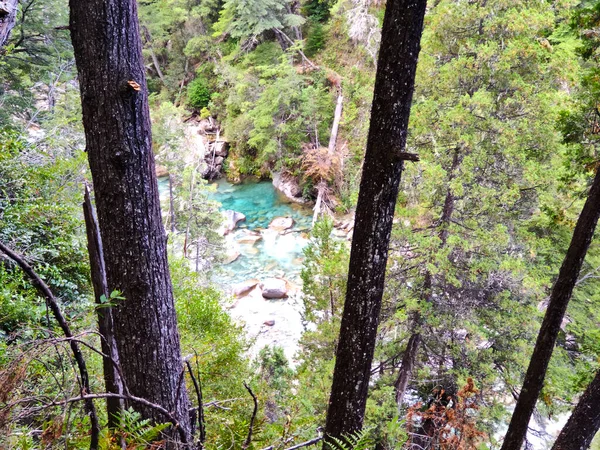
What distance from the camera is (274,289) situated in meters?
13.0

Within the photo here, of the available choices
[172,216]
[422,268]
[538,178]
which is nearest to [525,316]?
[422,268]

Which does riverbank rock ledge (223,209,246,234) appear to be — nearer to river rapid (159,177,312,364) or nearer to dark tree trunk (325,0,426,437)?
river rapid (159,177,312,364)

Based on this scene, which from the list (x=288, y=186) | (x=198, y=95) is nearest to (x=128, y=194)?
(x=288, y=186)

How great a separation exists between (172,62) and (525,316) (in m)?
25.9

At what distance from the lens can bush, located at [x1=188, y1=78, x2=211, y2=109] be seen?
79.3ft

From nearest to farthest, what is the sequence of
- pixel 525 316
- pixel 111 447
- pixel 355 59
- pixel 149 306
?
pixel 111 447, pixel 149 306, pixel 525 316, pixel 355 59

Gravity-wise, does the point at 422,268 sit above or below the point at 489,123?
below

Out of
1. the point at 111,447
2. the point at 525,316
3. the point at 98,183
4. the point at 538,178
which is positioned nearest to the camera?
the point at 111,447

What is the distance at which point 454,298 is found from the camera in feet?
21.6

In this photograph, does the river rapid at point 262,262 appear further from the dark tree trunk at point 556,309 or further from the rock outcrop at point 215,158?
the dark tree trunk at point 556,309

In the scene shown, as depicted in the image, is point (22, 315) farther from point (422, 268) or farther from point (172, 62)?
point (172, 62)

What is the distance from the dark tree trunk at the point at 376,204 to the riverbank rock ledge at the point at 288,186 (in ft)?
54.2

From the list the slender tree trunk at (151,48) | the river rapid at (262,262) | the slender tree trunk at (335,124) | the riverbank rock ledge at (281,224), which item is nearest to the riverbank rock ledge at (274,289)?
the river rapid at (262,262)

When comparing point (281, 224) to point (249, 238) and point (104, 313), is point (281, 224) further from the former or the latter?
point (104, 313)
